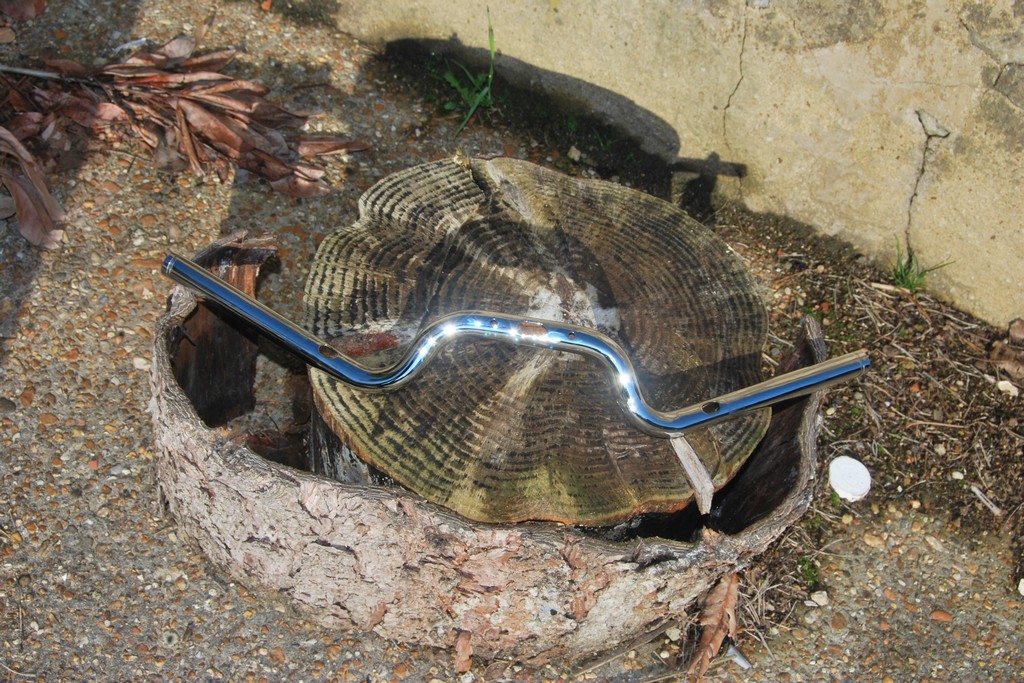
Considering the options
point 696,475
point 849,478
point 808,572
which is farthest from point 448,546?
point 849,478

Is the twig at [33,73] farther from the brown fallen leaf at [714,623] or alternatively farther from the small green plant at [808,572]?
the small green plant at [808,572]

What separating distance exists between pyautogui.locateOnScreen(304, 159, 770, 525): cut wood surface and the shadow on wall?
91 cm

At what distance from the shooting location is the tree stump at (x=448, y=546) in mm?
1781

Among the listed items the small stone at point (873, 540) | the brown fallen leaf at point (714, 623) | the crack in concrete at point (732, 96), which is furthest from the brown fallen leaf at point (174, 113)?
the small stone at point (873, 540)

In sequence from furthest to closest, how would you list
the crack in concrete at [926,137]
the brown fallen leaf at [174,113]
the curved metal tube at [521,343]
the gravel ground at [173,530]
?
1. the brown fallen leaf at [174,113]
2. the crack in concrete at [926,137]
3. the gravel ground at [173,530]
4. the curved metal tube at [521,343]

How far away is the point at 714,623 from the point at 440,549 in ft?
2.97

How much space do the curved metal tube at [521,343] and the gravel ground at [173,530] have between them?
2.68 ft

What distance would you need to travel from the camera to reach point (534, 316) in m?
2.02

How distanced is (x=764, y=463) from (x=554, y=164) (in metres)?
1.52

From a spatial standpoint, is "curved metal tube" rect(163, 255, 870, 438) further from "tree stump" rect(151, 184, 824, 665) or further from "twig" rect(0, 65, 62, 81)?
"twig" rect(0, 65, 62, 81)

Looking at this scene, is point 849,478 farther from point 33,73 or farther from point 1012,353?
point 33,73

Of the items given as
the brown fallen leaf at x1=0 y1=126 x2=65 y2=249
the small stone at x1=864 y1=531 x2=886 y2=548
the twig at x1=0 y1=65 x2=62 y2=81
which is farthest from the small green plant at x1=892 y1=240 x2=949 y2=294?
the twig at x1=0 y1=65 x2=62 y2=81

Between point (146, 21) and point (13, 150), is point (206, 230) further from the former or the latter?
point (146, 21)

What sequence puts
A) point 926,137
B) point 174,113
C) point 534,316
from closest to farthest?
point 534,316, point 926,137, point 174,113
